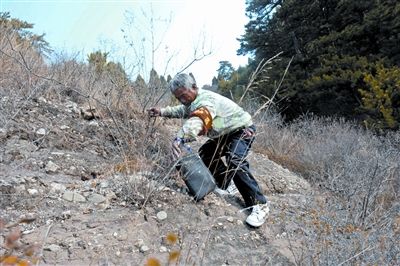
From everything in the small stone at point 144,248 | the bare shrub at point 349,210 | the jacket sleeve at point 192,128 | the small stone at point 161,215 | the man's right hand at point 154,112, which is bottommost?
the bare shrub at point 349,210

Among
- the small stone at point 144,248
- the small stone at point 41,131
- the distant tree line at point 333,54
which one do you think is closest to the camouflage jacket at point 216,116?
the small stone at point 144,248

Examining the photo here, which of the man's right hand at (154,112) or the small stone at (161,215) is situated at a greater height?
the man's right hand at (154,112)

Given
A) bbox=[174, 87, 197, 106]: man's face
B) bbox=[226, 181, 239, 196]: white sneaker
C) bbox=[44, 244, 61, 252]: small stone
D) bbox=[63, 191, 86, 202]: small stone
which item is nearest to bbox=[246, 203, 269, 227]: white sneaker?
bbox=[226, 181, 239, 196]: white sneaker

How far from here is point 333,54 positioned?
42.4ft

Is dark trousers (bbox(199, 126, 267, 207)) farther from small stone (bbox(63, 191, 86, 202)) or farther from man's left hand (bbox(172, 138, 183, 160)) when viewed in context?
small stone (bbox(63, 191, 86, 202))

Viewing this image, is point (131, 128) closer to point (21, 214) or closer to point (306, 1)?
point (21, 214)

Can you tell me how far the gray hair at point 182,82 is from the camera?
3.13 m

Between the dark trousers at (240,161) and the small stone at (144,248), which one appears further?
the dark trousers at (240,161)

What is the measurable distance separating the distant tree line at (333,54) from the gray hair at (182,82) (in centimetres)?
740

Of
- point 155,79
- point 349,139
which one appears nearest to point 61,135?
point 155,79

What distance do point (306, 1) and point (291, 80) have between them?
3.20 metres

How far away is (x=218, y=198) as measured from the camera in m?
3.45

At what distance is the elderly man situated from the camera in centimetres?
299

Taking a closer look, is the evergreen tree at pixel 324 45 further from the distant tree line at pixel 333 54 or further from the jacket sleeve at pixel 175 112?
the jacket sleeve at pixel 175 112
